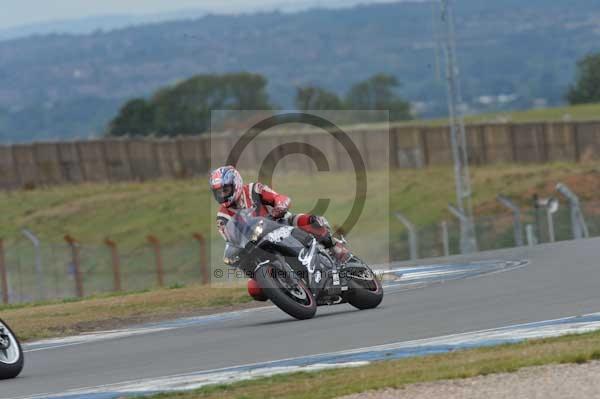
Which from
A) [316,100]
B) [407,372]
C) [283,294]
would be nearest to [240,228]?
[283,294]

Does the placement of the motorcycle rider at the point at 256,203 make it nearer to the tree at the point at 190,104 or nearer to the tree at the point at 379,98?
the tree at the point at 190,104

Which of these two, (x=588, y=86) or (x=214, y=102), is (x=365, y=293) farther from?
(x=214, y=102)

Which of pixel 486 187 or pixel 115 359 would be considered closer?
pixel 115 359

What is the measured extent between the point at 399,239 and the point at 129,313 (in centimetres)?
2070

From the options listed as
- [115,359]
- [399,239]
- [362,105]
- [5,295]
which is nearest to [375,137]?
[399,239]

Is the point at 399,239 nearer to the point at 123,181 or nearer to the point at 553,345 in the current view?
the point at 553,345

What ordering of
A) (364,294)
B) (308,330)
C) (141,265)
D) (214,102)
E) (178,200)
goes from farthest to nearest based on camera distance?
(214,102) → (178,200) → (141,265) → (364,294) → (308,330)

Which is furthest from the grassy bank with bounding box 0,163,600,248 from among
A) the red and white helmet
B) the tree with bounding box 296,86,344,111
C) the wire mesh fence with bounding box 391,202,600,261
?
the tree with bounding box 296,86,344,111

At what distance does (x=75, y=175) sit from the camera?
70875 millimetres

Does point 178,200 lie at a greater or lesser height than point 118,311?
lesser

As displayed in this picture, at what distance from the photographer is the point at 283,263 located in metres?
13.9

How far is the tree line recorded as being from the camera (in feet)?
395

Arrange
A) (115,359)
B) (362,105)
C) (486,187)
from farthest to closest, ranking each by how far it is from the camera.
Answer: (362,105) < (486,187) < (115,359)

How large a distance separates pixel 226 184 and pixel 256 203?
19.3 inches
